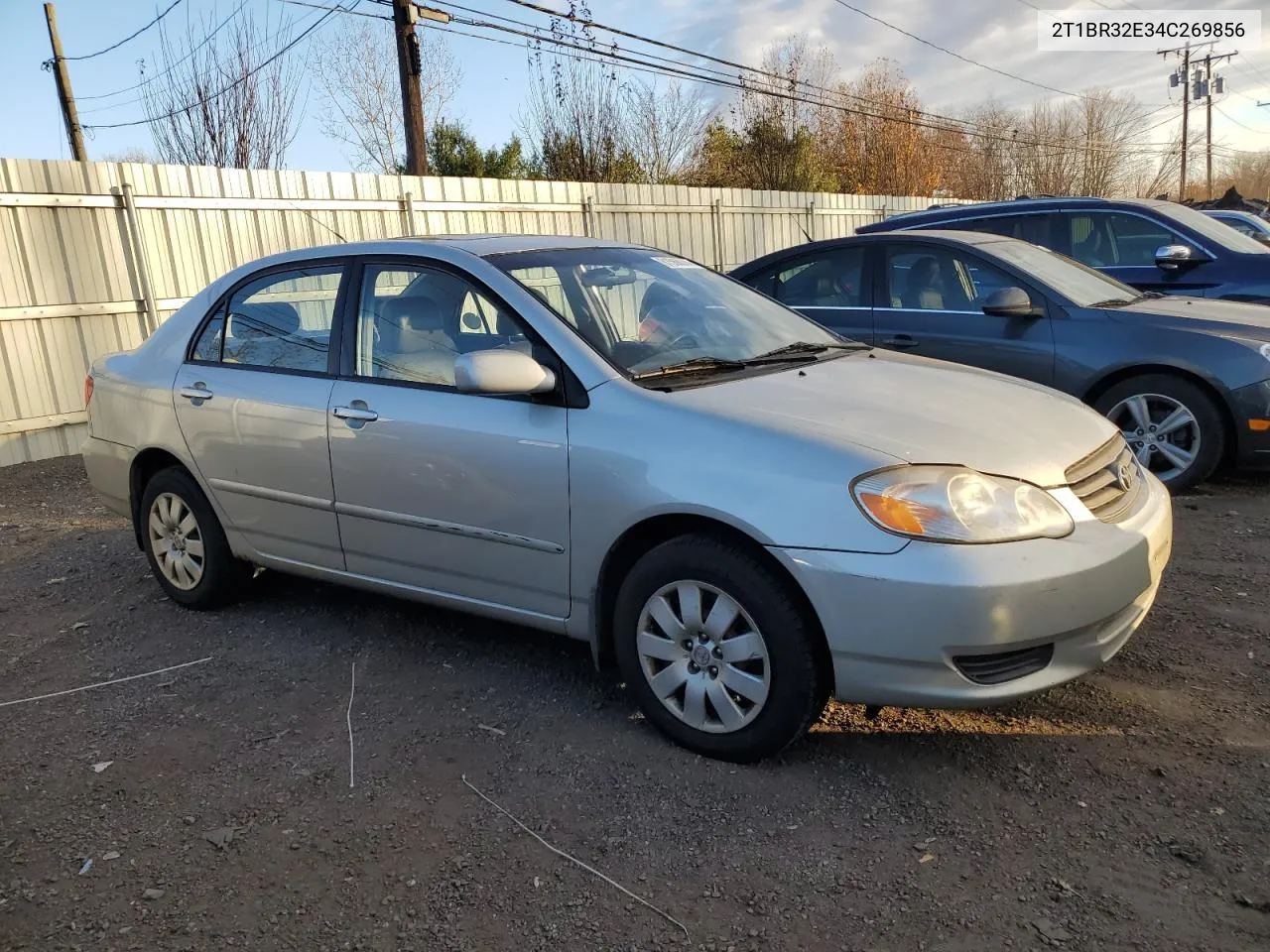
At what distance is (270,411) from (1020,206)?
632 cm

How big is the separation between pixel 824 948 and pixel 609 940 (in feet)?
1.65

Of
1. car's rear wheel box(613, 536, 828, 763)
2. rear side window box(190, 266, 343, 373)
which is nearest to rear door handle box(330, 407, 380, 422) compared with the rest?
rear side window box(190, 266, 343, 373)

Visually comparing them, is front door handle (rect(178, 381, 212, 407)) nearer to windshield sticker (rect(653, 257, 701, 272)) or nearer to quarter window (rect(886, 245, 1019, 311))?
windshield sticker (rect(653, 257, 701, 272))

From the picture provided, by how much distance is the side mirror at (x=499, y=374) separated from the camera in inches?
124

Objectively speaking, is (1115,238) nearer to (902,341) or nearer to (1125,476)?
(902,341)

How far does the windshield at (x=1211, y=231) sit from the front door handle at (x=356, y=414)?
6.57 m

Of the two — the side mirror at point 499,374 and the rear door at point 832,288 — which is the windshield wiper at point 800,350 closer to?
the side mirror at point 499,374

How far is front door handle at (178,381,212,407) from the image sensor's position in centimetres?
432

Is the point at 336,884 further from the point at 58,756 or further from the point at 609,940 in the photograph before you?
the point at 58,756

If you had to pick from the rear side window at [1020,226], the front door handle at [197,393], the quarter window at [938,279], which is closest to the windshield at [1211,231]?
the rear side window at [1020,226]

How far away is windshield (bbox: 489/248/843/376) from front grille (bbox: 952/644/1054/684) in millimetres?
1396

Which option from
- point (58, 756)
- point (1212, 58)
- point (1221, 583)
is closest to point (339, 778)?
point (58, 756)

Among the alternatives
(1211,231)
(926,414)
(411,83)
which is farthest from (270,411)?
(411,83)

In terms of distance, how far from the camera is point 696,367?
136 inches
